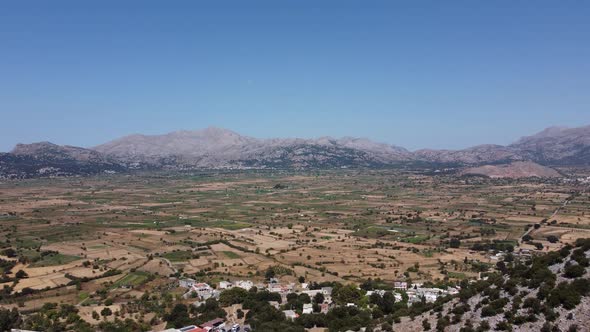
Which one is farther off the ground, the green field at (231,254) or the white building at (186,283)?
the white building at (186,283)

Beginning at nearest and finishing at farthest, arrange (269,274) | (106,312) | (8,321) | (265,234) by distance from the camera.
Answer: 1. (8,321)
2. (106,312)
3. (269,274)
4. (265,234)

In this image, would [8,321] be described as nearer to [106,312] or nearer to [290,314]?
[106,312]

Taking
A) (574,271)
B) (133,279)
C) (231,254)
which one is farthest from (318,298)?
(231,254)

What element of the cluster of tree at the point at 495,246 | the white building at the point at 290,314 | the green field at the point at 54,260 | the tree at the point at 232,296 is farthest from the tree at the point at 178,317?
the cluster of tree at the point at 495,246

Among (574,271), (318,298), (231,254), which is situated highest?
(574,271)

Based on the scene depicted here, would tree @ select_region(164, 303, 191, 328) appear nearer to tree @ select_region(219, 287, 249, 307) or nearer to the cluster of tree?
tree @ select_region(219, 287, 249, 307)

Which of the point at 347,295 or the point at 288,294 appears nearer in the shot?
the point at 347,295

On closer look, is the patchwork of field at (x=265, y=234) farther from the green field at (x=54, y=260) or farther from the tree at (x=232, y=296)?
the tree at (x=232, y=296)

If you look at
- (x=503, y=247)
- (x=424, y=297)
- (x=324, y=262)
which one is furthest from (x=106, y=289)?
(x=503, y=247)

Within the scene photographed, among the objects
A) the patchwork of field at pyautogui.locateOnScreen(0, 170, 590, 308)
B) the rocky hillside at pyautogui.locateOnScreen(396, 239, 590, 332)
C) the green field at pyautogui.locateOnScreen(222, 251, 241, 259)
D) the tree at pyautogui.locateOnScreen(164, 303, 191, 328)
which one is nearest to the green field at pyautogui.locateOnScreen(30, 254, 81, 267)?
the patchwork of field at pyautogui.locateOnScreen(0, 170, 590, 308)
